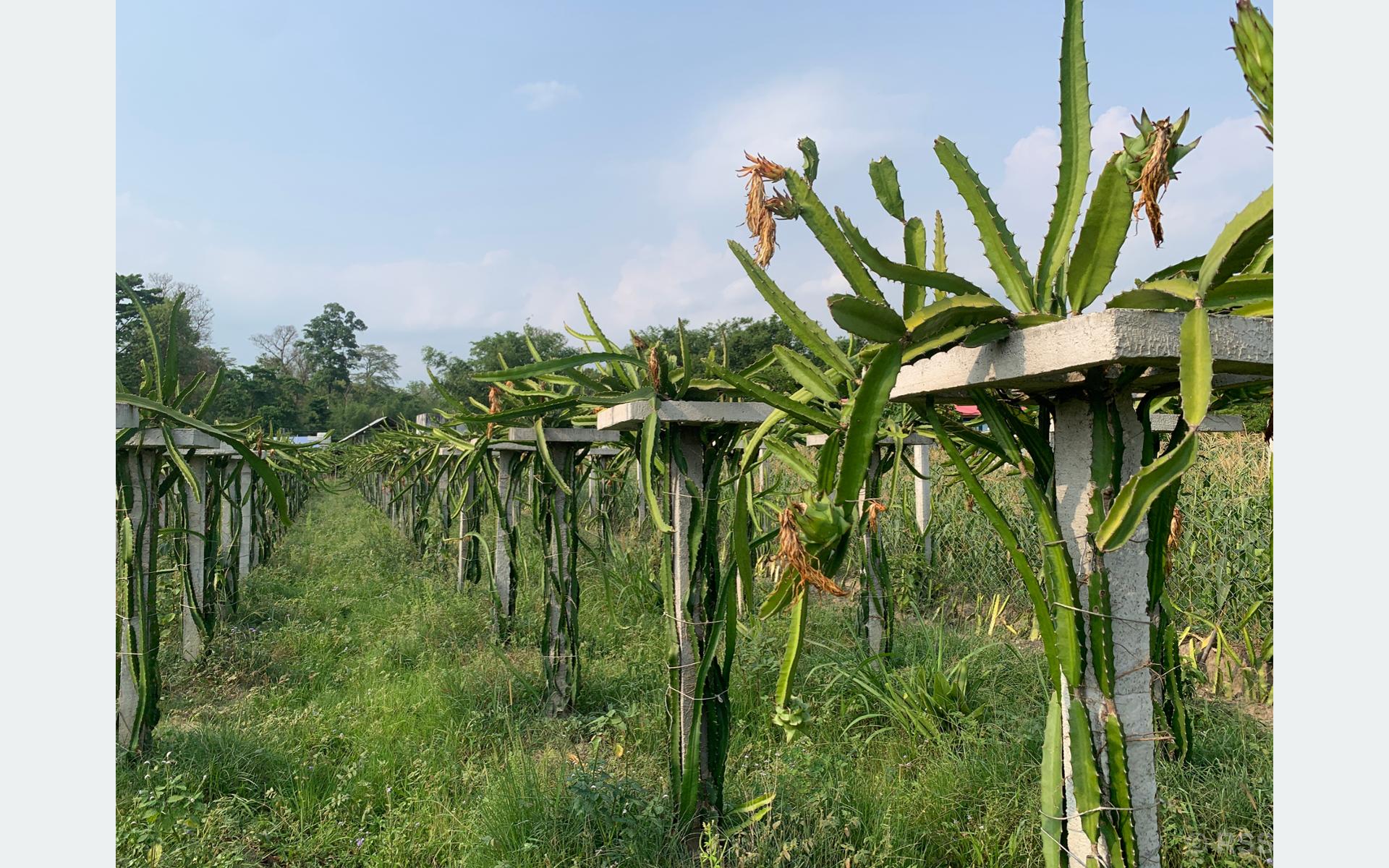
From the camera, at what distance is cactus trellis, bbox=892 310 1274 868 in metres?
0.90

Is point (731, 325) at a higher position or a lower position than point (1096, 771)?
higher

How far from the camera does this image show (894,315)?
0.86 meters

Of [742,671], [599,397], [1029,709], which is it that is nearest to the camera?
[599,397]

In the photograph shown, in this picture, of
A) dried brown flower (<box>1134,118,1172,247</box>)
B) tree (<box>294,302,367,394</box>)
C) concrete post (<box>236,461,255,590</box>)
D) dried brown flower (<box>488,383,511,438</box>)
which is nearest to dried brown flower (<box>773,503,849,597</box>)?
dried brown flower (<box>1134,118,1172,247</box>)

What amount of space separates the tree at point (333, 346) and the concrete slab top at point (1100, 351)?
52904mm

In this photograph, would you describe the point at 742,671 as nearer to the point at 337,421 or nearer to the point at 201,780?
the point at 201,780

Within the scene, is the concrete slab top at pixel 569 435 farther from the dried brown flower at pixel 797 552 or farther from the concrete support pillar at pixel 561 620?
the dried brown flower at pixel 797 552

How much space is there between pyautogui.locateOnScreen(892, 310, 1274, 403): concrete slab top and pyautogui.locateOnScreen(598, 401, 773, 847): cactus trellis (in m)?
1.04

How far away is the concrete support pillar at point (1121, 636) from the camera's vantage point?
95cm

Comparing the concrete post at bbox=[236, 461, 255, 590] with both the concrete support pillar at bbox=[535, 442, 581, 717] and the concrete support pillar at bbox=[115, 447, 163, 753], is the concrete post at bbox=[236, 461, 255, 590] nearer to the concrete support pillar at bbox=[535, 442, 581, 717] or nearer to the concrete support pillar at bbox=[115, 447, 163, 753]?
the concrete support pillar at bbox=[115, 447, 163, 753]

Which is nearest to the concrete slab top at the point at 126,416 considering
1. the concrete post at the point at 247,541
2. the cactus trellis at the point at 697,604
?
the cactus trellis at the point at 697,604

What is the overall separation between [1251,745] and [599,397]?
245 centimetres

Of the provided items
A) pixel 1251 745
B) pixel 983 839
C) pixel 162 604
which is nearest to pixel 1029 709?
pixel 1251 745

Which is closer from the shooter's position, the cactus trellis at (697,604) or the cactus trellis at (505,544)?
the cactus trellis at (697,604)
